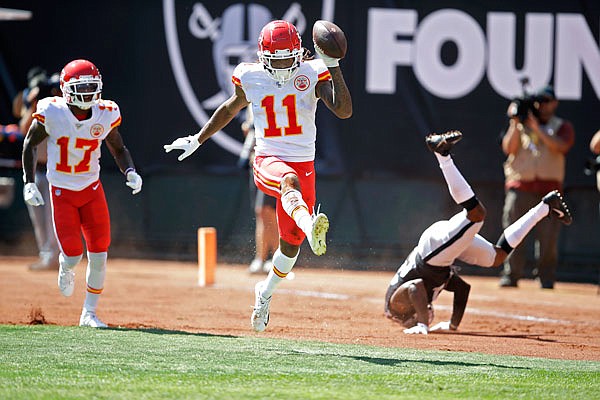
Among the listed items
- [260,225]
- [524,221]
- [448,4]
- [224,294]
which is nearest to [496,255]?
[524,221]

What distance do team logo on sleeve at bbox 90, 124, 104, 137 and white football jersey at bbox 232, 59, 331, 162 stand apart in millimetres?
1260

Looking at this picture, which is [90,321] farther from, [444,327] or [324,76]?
[444,327]

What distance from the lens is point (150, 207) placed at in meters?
14.6

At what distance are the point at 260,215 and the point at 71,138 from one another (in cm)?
523

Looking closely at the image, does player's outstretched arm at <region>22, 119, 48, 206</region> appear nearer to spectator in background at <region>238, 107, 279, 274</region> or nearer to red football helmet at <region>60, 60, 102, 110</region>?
red football helmet at <region>60, 60, 102, 110</region>

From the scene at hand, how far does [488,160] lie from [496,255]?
16.5 feet

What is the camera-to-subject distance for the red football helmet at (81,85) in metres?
7.98

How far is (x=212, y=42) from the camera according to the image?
14.2m

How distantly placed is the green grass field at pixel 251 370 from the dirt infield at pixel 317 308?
0.84 m

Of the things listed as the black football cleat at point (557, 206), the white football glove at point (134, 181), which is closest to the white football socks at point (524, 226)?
the black football cleat at point (557, 206)

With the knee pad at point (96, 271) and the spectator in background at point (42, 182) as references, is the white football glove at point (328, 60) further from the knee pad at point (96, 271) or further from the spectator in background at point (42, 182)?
the spectator in background at point (42, 182)

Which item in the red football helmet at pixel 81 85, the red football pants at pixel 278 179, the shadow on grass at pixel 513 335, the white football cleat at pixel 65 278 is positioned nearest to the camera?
the red football pants at pixel 278 179

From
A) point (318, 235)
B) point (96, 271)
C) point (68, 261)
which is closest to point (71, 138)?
point (68, 261)

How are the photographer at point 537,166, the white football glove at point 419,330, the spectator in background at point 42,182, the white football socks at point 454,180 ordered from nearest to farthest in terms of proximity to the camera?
the white football socks at point 454,180, the white football glove at point 419,330, the spectator in background at point 42,182, the photographer at point 537,166
